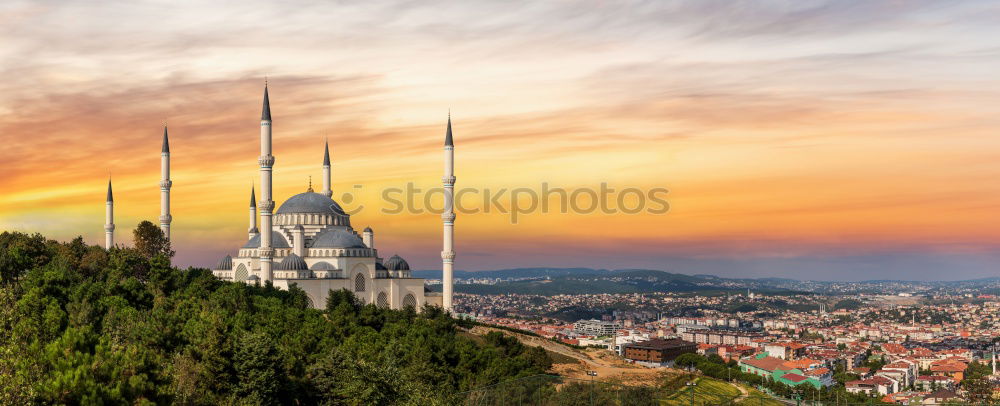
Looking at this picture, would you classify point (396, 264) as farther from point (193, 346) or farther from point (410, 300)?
point (193, 346)

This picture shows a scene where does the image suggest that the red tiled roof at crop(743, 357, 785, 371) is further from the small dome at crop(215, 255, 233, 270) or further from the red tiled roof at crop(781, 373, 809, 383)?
the small dome at crop(215, 255, 233, 270)

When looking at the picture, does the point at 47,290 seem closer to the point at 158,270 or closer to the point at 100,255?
the point at 158,270

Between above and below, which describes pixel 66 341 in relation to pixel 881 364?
above

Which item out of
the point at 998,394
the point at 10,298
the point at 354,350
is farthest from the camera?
the point at 998,394

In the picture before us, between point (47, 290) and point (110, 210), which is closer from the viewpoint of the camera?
point (47, 290)

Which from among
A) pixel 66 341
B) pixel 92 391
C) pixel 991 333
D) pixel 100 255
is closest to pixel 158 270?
pixel 100 255

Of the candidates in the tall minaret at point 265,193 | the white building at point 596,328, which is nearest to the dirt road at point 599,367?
the tall minaret at point 265,193

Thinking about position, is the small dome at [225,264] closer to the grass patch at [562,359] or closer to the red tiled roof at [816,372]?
the grass patch at [562,359]
